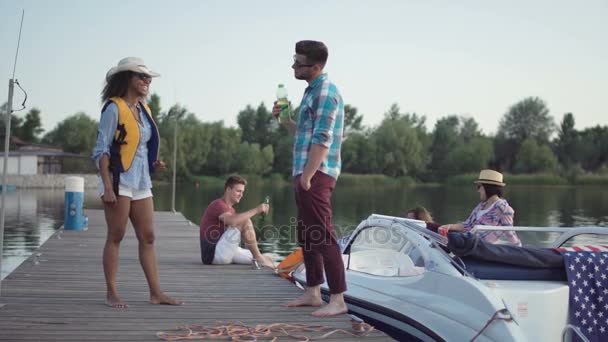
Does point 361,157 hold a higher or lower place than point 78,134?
lower

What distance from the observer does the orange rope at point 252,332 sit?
3.98 meters

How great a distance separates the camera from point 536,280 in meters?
4.43

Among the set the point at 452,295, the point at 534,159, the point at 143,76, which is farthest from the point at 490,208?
the point at 534,159

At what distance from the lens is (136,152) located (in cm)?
455

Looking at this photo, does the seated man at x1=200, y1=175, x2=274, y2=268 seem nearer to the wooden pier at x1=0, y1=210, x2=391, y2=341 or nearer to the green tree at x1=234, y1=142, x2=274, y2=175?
the wooden pier at x1=0, y1=210, x2=391, y2=341

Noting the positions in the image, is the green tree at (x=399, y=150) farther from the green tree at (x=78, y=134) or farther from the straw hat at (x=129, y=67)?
the straw hat at (x=129, y=67)

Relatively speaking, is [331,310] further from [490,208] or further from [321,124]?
[490,208]

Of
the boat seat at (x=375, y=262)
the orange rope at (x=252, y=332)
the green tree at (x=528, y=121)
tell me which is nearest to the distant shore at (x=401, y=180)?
the green tree at (x=528, y=121)

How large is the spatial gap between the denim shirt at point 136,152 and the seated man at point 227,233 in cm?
277

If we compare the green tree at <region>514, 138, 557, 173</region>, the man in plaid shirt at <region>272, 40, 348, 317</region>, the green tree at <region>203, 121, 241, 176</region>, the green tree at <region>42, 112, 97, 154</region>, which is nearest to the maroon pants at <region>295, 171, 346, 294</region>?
the man in plaid shirt at <region>272, 40, 348, 317</region>

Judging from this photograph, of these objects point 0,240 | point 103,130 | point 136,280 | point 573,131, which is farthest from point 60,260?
point 573,131

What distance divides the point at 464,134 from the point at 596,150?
66.4ft

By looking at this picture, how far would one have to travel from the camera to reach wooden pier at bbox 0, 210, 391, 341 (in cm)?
412

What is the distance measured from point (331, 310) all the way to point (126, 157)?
1.73m
